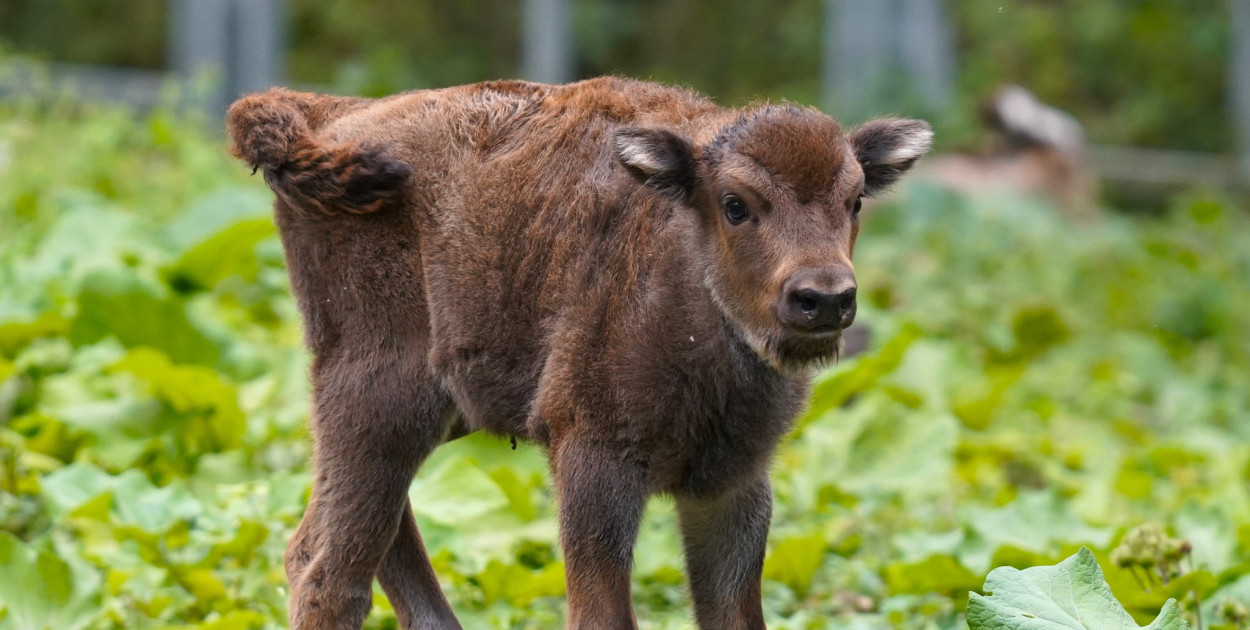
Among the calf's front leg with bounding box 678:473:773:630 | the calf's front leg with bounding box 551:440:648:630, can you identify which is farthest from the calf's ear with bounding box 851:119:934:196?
the calf's front leg with bounding box 551:440:648:630

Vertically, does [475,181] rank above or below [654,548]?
above

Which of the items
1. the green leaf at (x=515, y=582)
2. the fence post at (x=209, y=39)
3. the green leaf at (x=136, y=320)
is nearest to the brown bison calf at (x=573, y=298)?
the green leaf at (x=515, y=582)

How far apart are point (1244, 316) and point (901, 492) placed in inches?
284

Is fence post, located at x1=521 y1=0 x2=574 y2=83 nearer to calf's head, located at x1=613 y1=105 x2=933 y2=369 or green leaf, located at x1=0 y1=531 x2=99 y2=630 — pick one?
green leaf, located at x1=0 y1=531 x2=99 y2=630

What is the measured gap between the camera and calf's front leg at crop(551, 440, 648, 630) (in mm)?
4508

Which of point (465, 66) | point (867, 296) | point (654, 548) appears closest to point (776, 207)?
point (654, 548)

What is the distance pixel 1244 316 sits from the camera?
44.3 feet

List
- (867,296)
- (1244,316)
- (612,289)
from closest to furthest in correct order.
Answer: (612,289)
(867,296)
(1244,316)

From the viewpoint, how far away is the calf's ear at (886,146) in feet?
15.7

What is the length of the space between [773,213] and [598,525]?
114 centimetres

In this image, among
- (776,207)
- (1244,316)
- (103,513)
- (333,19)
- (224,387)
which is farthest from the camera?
(333,19)

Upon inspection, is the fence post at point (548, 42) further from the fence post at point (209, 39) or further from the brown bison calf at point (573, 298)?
the brown bison calf at point (573, 298)

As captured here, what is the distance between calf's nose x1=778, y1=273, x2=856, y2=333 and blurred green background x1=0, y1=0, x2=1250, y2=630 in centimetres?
142

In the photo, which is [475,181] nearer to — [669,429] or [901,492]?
[669,429]
